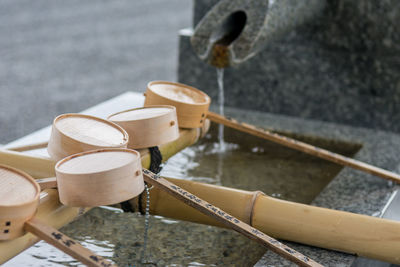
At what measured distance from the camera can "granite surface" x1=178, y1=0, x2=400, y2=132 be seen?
3.98 m

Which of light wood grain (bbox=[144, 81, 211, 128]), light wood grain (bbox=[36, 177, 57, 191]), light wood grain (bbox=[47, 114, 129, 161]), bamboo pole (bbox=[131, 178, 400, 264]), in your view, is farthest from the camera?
light wood grain (bbox=[144, 81, 211, 128])

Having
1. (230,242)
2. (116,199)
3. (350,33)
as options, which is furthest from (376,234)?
(350,33)

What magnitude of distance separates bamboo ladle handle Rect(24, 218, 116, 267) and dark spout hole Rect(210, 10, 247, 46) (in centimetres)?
197

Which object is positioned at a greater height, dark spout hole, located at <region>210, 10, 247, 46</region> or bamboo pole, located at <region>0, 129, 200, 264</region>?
dark spout hole, located at <region>210, 10, 247, 46</region>

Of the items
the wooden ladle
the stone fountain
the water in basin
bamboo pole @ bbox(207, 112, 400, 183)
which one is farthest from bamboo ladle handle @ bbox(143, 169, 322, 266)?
the stone fountain

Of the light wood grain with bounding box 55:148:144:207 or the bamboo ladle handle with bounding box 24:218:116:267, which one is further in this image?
the light wood grain with bounding box 55:148:144:207

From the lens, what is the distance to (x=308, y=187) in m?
3.24

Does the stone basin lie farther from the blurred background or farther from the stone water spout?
the blurred background

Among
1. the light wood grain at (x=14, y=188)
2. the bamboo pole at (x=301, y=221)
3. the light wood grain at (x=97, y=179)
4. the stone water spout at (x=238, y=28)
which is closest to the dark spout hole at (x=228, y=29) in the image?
the stone water spout at (x=238, y=28)

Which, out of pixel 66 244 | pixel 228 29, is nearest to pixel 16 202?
pixel 66 244

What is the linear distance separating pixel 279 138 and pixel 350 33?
1.58 meters

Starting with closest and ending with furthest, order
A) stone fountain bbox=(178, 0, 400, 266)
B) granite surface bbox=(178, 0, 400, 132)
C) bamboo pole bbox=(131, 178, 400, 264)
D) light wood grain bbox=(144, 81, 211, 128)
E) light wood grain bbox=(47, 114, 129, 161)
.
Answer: light wood grain bbox=(47, 114, 129, 161)
bamboo pole bbox=(131, 178, 400, 264)
light wood grain bbox=(144, 81, 211, 128)
stone fountain bbox=(178, 0, 400, 266)
granite surface bbox=(178, 0, 400, 132)

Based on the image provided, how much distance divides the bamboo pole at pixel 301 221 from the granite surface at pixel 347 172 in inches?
2.8

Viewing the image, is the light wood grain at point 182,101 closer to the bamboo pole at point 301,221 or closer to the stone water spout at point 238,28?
the bamboo pole at point 301,221
